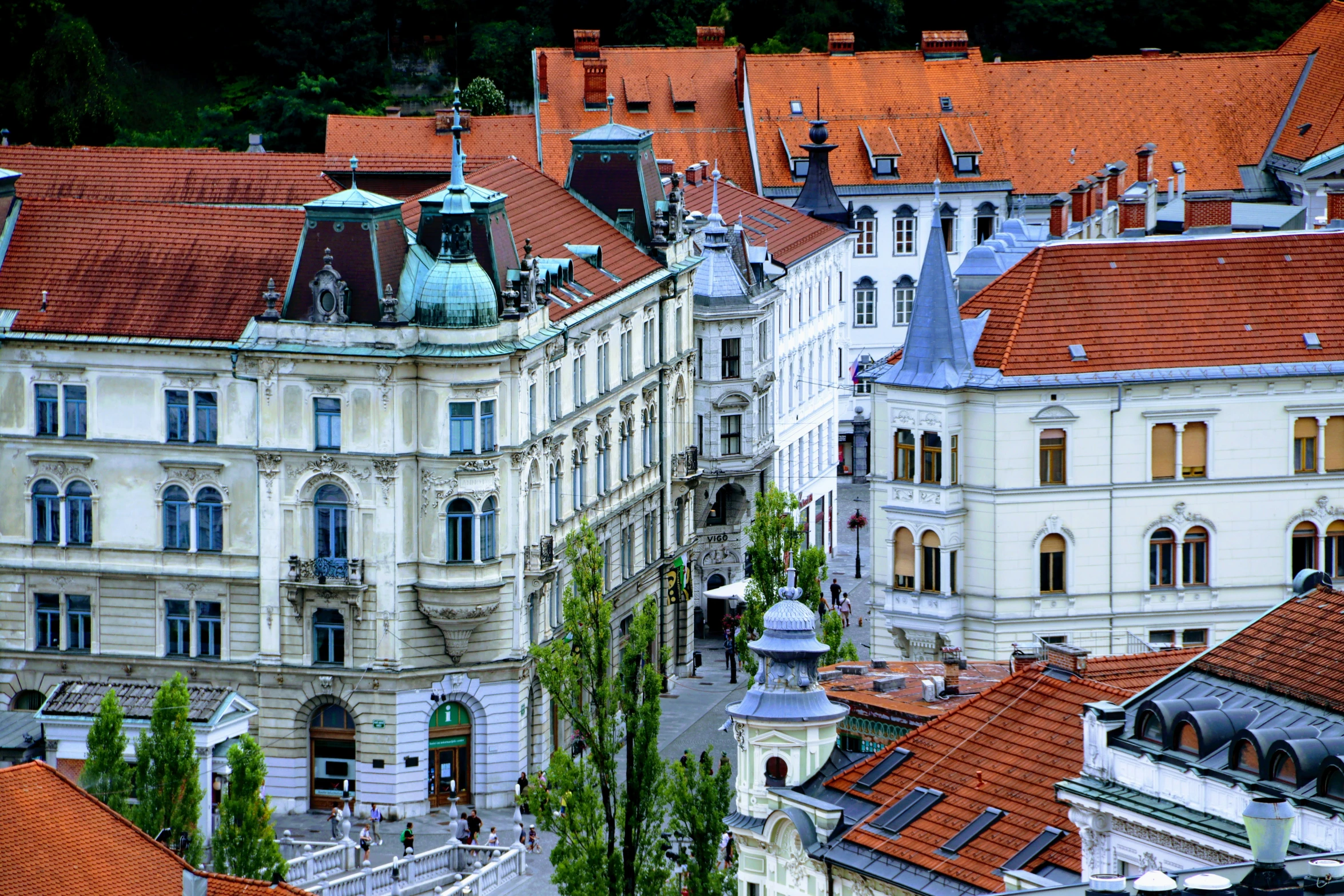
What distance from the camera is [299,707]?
10700cm

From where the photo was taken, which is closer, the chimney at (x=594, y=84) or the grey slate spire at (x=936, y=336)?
the grey slate spire at (x=936, y=336)

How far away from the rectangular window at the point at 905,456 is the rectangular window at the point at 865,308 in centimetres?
5745

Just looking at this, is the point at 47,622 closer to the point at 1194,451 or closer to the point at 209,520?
the point at 209,520

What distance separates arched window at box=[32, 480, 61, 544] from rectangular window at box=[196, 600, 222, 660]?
209 inches

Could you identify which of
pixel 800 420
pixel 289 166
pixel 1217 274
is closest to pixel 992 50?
pixel 800 420

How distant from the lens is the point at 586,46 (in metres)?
169

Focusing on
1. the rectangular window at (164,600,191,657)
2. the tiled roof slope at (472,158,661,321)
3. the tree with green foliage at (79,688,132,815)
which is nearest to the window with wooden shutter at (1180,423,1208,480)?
the tiled roof slope at (472,158,661,321)

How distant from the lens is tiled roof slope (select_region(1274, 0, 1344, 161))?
162 metres

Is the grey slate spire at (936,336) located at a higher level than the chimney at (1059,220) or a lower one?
lower

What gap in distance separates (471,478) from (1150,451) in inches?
816

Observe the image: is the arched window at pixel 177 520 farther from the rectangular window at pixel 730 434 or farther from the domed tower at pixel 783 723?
the domed tower at pixel 783 723

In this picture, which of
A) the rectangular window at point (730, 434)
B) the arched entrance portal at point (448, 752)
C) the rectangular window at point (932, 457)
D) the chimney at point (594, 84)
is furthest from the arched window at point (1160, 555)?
the chimney at point (594, 84)

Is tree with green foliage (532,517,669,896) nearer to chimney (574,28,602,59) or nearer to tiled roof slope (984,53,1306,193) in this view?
tiled roof slope (984,53,1306,193)

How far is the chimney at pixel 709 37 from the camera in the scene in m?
176
